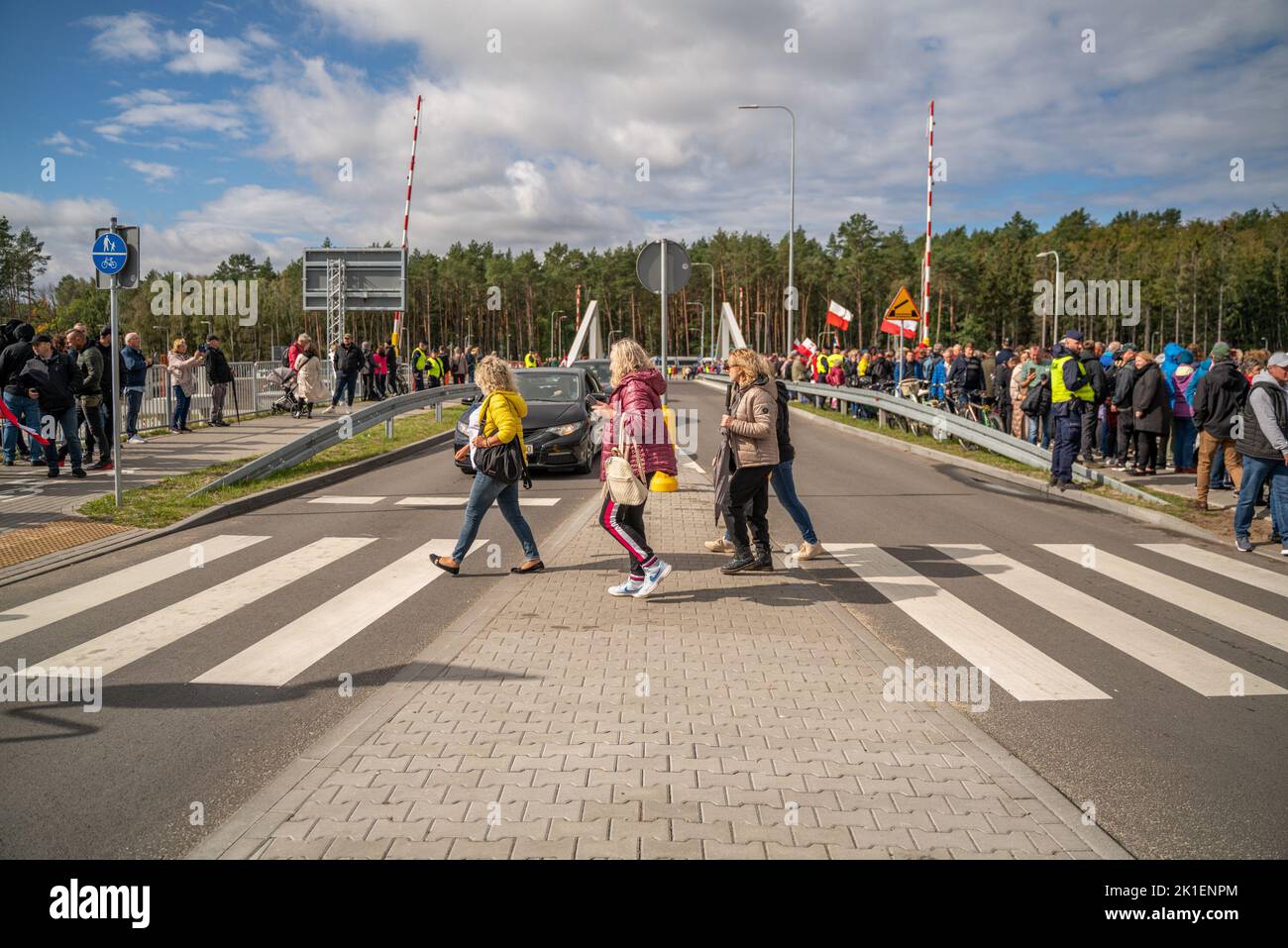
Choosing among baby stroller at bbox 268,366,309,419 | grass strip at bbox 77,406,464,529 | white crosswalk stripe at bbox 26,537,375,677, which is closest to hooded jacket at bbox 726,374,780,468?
white crosswalk stripe at bbox 26,537,375,677

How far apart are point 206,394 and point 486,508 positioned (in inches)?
635

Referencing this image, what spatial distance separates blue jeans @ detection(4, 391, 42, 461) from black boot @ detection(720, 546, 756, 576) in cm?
1119

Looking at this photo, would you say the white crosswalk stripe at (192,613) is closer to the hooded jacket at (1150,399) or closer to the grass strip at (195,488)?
the grass strip at (195,488)

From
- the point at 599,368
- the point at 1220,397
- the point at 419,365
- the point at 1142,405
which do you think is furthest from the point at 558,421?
the point at 599,368

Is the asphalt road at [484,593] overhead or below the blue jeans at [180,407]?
below

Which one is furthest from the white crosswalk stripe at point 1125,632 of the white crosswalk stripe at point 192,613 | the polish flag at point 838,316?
the polish flag at point 838,316

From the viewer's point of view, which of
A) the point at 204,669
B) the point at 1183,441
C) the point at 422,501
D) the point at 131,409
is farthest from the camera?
the point at 131,409

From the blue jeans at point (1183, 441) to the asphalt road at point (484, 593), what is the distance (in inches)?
175

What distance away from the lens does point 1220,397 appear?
1116cm

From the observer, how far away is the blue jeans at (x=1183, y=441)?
15.2 metres

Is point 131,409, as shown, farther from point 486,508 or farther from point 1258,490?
point 1258,490

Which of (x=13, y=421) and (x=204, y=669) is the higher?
(x=13, y=421)
